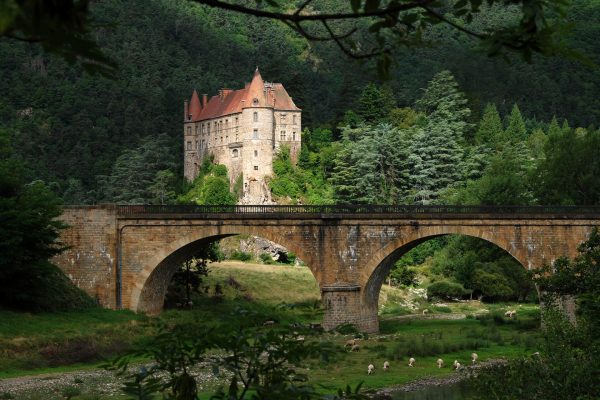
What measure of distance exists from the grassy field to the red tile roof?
37760 millimetres

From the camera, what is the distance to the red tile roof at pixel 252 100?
10306 centimetres

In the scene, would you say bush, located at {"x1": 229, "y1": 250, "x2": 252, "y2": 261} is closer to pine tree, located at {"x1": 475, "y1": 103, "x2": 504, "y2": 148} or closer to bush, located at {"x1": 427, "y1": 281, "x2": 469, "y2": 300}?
bush, located at {"x1": 427, "y1": 281, "x2": 469, "y2": 300}

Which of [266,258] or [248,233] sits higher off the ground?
[248,233]

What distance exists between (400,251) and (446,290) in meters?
19.0

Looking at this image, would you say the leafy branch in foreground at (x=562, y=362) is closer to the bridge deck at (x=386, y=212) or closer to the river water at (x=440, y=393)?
the river water at (x=440, y=393)

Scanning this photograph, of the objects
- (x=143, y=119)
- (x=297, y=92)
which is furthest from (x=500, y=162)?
(x=143, y=119)

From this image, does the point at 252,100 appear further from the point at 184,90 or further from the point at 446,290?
the point at 184,90

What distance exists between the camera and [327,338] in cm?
4397

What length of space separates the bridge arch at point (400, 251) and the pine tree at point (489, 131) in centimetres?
5509

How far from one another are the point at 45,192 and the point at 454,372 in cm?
2122

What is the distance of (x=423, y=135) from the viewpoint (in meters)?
100

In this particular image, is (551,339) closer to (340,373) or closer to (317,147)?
(340,373)

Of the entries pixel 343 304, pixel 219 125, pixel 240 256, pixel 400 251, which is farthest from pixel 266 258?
pixel 343 304

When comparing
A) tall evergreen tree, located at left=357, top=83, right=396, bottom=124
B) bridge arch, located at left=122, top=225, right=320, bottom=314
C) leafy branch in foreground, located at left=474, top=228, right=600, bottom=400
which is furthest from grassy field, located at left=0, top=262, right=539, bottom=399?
tall evergreen tree, located at left=357, top=83, right=396, bottom=124
